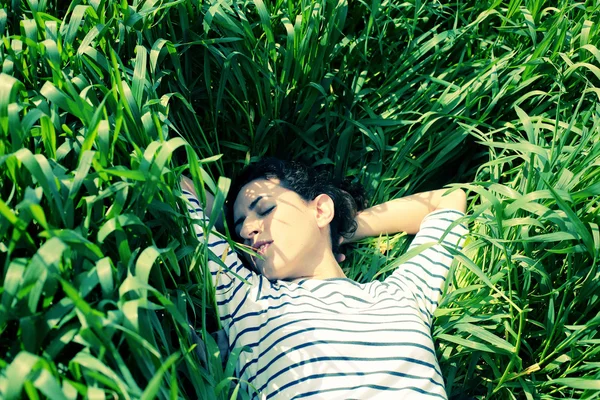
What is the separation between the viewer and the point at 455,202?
205cm

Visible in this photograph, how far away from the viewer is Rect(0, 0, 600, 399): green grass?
117 centimetres

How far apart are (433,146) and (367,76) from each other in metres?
0.37

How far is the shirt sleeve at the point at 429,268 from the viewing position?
186cm

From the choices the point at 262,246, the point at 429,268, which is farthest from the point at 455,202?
the point at 262,246

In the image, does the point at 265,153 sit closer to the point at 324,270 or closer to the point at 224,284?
the point at 324,270

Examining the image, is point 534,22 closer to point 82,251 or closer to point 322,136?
point 322,136

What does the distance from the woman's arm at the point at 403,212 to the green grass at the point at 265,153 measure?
0.18 ft

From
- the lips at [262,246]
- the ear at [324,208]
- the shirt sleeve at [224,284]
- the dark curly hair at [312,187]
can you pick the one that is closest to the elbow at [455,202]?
the dark curly hair at [312,187]

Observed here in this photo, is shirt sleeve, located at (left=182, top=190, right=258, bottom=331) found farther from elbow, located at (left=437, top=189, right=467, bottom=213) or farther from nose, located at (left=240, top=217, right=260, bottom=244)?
elbow, located at (left=437, top=189, right=467, bottom=213)

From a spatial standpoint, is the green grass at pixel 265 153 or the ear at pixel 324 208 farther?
the ear at pixel 324 208

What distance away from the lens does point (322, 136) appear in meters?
2.23

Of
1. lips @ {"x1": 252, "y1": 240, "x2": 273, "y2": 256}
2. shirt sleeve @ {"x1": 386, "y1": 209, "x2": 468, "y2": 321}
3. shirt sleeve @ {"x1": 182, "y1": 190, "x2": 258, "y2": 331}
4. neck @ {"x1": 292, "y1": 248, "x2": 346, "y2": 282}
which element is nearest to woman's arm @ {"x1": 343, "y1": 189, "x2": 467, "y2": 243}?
shirt sleeve @ {"x1": 386, "y1": 209, "x2": 468, "y2": 321}

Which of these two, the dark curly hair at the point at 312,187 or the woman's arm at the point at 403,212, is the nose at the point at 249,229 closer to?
the dark curly hair at the point at 312,187

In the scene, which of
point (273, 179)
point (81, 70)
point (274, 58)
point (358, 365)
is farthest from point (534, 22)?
point (81, 70)
